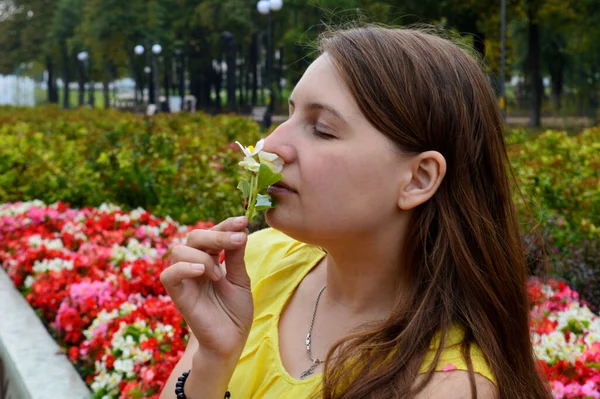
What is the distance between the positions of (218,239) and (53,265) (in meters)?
3.31

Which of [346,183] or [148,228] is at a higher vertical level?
[346,183]

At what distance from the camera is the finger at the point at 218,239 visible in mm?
1603

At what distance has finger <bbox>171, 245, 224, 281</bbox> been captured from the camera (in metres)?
1.62

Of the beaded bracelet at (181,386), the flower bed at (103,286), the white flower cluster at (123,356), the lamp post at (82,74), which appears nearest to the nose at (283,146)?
the beaded bracelet at (181,386)

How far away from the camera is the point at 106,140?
9.16 metres

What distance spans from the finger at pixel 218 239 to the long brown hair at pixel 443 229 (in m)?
0.29

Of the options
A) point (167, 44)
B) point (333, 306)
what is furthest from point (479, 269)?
point (167, 44)

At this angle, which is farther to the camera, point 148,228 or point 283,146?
point 148,228

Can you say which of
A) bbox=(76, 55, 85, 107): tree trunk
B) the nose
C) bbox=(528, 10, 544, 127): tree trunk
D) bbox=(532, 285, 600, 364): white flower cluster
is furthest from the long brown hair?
bbox=(76, 55, 85, 107): tree trunk

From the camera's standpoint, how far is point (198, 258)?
1617 mm

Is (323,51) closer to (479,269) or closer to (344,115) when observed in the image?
(344,115)

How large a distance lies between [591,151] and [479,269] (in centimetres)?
547

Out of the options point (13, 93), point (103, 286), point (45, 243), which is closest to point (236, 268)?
point (103, 286)

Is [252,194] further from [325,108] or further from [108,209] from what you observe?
[108,209]
